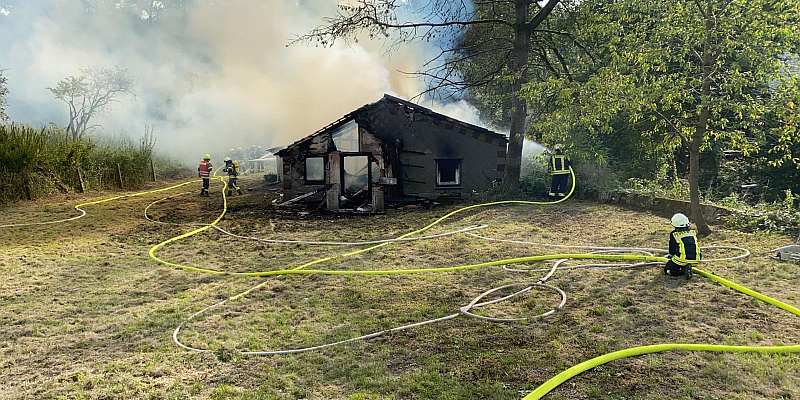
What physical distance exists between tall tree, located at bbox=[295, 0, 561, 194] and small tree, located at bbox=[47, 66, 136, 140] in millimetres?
26254

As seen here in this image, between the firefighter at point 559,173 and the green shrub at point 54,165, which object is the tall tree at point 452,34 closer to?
the firefighter at point 559,173

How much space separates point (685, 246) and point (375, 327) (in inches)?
157

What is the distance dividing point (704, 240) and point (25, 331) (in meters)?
9.69

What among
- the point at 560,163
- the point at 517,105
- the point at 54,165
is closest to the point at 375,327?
the point at 560,163

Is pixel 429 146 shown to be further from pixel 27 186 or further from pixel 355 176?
pixel 27 186

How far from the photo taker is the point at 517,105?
48.8ft

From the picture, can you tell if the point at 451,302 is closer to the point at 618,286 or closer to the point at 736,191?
the point at 618,286

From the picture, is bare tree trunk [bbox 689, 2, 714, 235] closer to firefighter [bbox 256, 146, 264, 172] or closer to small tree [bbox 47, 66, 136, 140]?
firefighter [bbox 256, 146, 264, 172]

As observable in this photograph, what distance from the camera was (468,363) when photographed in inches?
162

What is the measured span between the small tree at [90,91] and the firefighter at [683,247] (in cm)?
3662

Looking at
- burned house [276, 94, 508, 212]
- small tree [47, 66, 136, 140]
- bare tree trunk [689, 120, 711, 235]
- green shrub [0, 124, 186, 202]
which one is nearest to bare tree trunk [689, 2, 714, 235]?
bare tree trunk [689, 120, 711, 235]


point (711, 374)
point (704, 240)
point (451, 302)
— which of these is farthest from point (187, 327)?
point (704, 240)

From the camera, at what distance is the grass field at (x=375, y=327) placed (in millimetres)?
3770

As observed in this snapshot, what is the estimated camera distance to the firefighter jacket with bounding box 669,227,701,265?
598 centimetres
